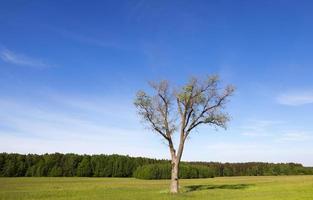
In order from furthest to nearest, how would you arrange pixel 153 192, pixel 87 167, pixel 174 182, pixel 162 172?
pixel 87 167 < pixel 162 172 < pixel 174 182 < pixel 153 192

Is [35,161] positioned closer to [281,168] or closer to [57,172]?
[57,172]

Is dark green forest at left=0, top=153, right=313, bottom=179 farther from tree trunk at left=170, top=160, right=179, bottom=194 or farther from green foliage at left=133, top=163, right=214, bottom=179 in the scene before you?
tree trunk at left=170, top=160, right=179, bottom=194

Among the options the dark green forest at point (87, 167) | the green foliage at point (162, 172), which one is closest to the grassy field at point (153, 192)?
the green foliage at point (162, 172)

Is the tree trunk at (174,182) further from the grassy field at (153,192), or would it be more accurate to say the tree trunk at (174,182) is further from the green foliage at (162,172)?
the green foliage at (162,172)

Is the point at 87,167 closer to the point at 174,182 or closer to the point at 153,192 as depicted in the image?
→ the point at 174,182

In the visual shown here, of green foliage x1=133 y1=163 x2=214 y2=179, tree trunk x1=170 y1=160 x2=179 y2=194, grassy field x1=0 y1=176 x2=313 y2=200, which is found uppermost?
green foliage x1=133 y1=163 x2=214 y2=179

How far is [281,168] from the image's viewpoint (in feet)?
516

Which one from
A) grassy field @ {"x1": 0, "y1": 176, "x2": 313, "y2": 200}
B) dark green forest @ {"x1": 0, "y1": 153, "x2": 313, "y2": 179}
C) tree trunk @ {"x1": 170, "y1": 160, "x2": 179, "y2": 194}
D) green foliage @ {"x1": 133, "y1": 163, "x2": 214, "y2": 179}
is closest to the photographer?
grassy field @ {"x1": 0, "y1": 176, "x2": 313, "y2": 200}

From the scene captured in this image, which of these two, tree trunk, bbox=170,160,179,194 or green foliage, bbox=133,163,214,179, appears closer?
tree trunk, bbox=170,160,179,194

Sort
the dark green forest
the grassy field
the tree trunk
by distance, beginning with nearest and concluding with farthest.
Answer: the grassy field → the tree trunk → the dark green forest

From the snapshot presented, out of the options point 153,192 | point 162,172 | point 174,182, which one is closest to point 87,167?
point 162,172

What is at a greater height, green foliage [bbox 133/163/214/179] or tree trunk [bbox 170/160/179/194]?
green foliage [bbox 133/163/214/179]

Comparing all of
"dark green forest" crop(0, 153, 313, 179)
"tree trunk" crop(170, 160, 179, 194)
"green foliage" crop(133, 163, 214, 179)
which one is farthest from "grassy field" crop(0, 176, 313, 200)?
"dark green forest" crop(0, 153, 313, 179)

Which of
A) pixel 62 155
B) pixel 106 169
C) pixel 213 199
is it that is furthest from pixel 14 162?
pixel 213 199
